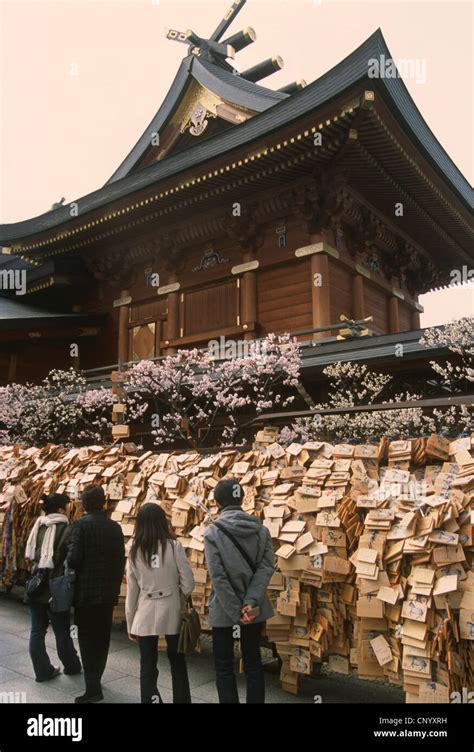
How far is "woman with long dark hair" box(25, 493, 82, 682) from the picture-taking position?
549cm

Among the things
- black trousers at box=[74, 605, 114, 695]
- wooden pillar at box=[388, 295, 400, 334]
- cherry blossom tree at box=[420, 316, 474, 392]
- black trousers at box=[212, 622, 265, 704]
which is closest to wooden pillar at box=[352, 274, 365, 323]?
wooden pillar at box=[388, 295, 400, 334]

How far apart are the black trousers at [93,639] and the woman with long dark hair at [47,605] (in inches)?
25.6

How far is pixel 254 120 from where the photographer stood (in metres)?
13.7

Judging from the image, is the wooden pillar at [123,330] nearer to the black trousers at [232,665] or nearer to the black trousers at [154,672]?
the black trousers at [154,672]

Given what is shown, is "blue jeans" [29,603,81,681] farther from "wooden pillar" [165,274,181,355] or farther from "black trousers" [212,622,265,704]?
"wooden pillar" [165,274,181,355]

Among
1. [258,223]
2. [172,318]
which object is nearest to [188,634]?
[258,223]

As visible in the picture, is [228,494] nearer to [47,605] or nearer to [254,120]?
[47,605]

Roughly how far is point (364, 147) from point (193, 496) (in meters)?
9.74

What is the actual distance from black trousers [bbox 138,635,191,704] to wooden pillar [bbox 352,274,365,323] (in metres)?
11.5

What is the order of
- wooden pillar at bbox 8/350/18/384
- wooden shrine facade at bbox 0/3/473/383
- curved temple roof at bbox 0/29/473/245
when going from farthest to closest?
wooden pillar at bbox 8/350/18/384, wooden shrine facade at bbox 0/3/473/383, curved temple roof at bbox 0/29/473/245

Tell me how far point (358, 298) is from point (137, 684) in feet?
38.0

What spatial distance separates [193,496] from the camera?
6.13 metres
